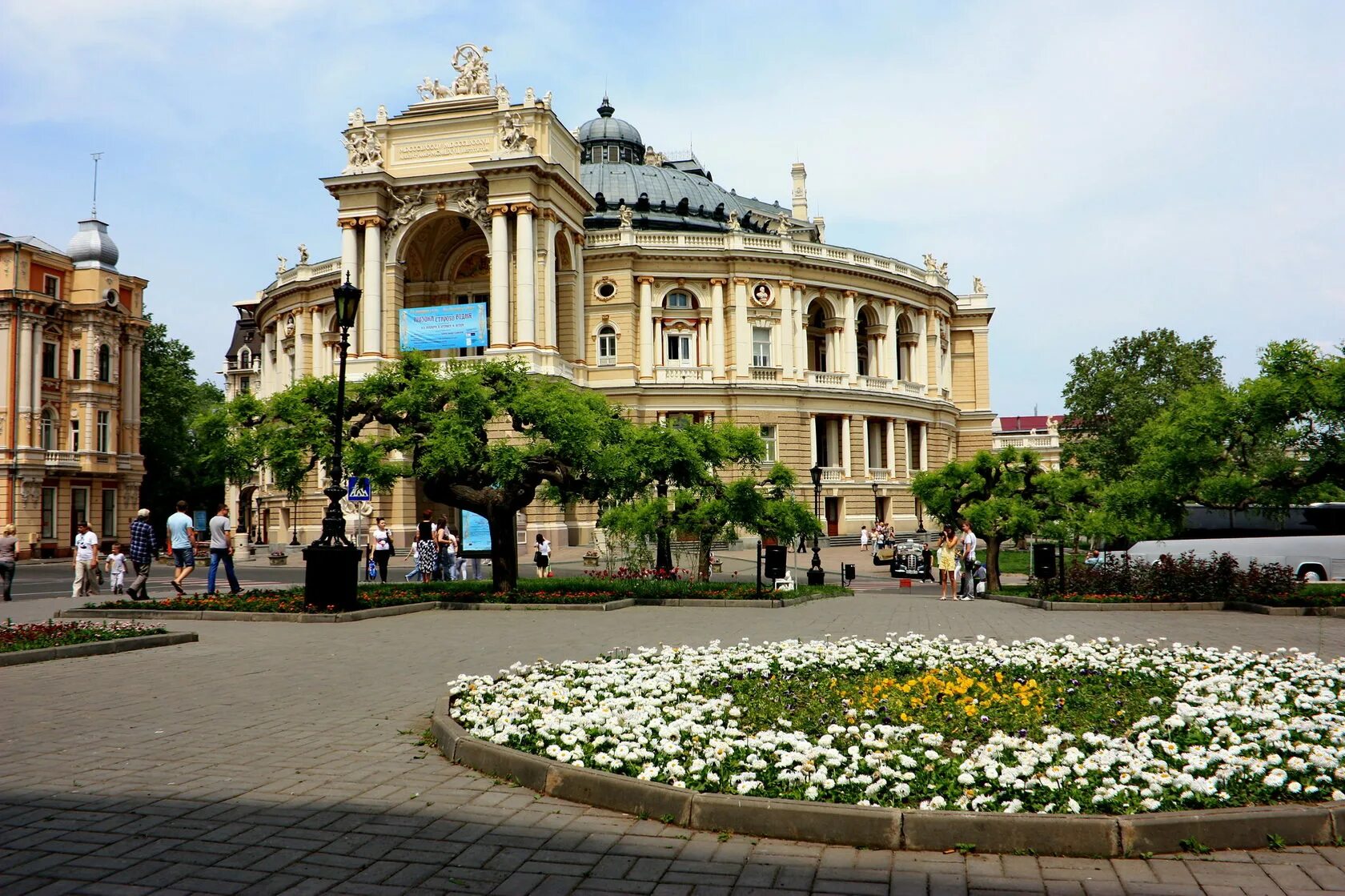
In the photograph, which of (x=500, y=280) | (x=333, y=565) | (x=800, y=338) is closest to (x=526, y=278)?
(x=500, y=280)

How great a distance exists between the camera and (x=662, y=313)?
2239 inches

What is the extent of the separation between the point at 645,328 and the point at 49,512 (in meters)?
34.8

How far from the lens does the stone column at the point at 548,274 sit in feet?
159

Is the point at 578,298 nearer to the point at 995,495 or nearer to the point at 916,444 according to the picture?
the point at 916,444

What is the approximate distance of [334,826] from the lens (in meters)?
5.71

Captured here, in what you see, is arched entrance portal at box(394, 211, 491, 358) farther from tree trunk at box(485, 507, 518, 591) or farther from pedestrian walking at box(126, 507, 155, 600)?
tree trunk at box(485, 507, 518, 591)

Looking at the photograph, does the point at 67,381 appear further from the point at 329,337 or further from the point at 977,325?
the point at 977,325

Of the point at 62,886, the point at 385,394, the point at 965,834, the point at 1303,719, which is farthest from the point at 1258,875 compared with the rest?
the point at 385,394

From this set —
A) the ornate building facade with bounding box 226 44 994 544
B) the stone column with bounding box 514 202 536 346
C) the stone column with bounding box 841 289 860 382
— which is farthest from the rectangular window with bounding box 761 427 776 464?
the stone column with bounding box 514 202 536 346

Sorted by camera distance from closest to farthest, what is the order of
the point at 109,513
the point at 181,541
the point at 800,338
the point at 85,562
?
the point at 181,541
the point at 85,562
the point at 800,338
the point at 109,513

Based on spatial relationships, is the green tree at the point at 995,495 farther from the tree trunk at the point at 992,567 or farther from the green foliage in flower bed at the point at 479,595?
the green foliage in flower bed at the point at 479,595

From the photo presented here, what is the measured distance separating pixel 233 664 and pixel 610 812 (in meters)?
7.53

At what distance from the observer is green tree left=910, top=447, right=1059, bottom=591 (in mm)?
26141

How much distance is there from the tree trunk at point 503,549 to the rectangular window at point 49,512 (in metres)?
45.6
